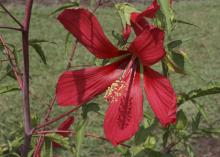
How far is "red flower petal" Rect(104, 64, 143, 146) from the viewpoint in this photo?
1.07m

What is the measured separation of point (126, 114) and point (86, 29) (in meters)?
0.21

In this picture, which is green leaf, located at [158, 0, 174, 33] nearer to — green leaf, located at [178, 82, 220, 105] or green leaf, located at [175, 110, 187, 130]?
green leaf, located at [178, 82, 220, 105]

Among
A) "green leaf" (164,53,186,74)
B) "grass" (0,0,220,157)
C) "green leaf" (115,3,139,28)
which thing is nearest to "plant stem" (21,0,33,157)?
"green leaf" (115,3,139,28)

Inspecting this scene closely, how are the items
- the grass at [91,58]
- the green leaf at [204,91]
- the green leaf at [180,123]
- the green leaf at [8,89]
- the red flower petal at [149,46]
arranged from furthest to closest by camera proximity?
the grass at [91,58]
the green leaf at [8,89]
the green leaf at [180,123]
the green leaf at [204,91]
the red flower petal at [149,46]

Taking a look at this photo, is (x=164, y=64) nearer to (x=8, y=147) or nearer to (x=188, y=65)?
(x=188, y=65)

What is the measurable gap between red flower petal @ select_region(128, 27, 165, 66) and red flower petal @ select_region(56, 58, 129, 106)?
0.10 metres

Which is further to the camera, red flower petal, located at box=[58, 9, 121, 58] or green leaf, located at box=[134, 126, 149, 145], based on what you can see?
green leaf, located at box=[134, 126, 149, 145]

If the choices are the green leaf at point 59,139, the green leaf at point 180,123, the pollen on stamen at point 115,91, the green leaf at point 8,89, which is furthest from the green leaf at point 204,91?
the green leaf at point 8,89

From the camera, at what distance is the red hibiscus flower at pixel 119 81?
0.98 metres

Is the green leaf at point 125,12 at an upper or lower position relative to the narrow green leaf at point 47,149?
upper

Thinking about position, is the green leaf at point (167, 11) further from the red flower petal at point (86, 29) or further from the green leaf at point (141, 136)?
the green leaf at point (141, 136)

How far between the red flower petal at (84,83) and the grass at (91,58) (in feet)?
5.29

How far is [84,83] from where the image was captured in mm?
1102

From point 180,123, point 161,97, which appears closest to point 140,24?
point 161,97
